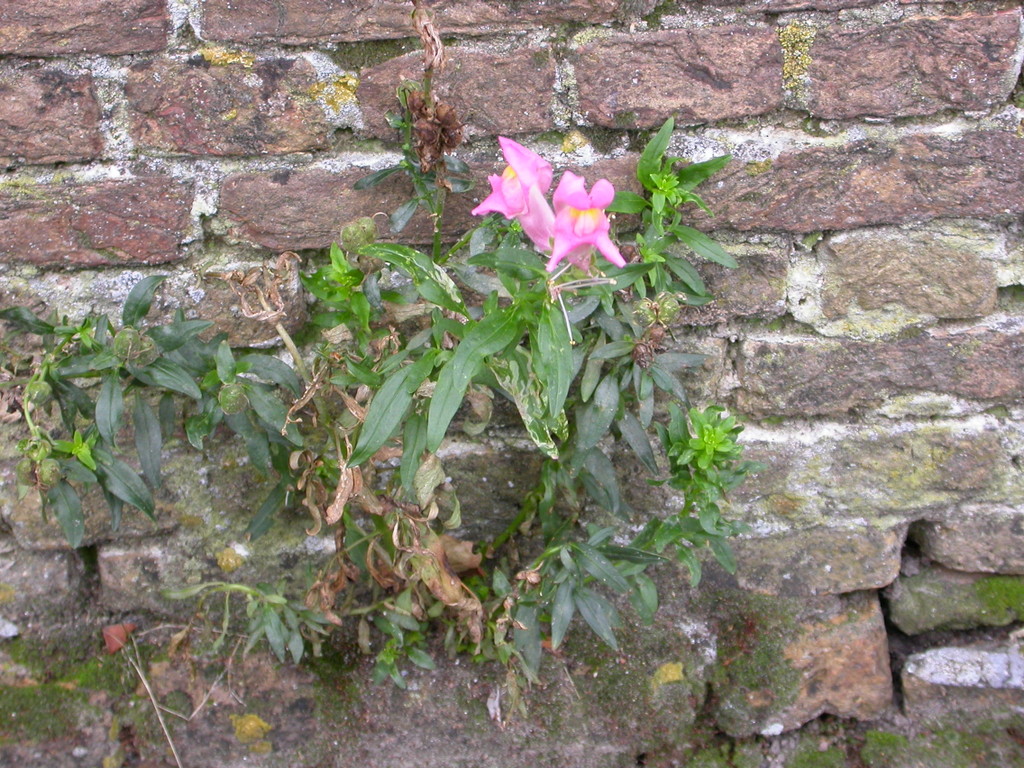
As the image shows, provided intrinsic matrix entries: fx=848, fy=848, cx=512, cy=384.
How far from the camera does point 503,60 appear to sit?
1240 mm

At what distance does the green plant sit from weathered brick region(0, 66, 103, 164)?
240 mm

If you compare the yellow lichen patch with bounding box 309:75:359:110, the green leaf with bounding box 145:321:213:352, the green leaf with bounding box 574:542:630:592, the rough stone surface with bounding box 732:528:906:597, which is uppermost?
the yellow lichen patch with bounding box 309:75:359:110

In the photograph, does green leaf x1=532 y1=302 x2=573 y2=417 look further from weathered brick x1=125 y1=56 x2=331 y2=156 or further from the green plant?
weathered brick x1=125 y1=56 x2=331 y2=156

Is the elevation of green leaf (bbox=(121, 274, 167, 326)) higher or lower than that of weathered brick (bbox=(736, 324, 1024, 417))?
higher

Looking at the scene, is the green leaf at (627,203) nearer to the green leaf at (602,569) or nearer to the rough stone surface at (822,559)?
the green leaf at (602,569)

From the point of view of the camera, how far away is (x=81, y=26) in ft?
3.99

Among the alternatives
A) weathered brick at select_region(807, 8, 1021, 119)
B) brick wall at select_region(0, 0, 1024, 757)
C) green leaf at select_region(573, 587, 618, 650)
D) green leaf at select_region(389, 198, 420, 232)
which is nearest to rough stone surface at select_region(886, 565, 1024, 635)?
brick wall at select_region(0, 0, 1024, 757)

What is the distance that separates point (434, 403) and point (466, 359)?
0.24 feet


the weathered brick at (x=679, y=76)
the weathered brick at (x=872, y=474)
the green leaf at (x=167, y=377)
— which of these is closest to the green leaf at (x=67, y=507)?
the green leaf at (x=167, y=377)

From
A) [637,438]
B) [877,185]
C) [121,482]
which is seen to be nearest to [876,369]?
[877,185]

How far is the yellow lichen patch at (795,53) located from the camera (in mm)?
1232

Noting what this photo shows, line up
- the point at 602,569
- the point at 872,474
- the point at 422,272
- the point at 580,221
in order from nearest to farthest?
1. the point at 580,221
2. the point at 422,272
3. the point at 602,569
4. the point at 872,474

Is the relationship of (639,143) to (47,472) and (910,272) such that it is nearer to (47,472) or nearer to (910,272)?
(910,272)

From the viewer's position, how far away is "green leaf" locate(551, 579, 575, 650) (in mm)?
1368
